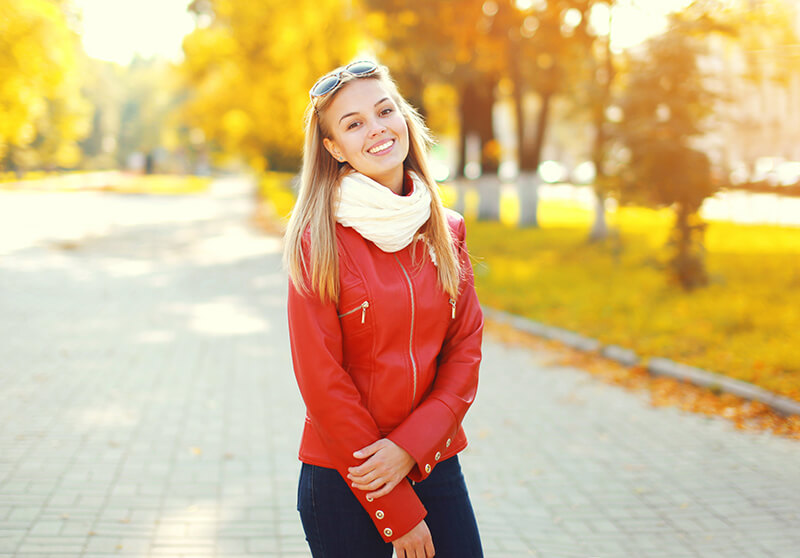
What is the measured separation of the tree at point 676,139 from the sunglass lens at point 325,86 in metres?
9.85

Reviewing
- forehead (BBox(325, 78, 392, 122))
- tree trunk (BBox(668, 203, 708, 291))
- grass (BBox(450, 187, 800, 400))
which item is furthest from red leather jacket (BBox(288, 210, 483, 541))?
tree trunk (BBox(668, 203, 708, 291))

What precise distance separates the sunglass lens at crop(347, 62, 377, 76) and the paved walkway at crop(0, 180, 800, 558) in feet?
8.70

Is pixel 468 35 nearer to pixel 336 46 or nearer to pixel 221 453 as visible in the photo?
pixel 336 46

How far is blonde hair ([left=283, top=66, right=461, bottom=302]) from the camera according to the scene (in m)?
2.08

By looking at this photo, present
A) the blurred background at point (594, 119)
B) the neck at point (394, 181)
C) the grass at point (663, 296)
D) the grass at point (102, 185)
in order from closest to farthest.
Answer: the neck at point (394, 181) < the grass at point (663, 296) < the blurred background at point (594, 119) < the grass at point (102, 185)

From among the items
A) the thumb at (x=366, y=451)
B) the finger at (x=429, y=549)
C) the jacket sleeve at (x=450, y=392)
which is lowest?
the finger at (x=429, y=549)

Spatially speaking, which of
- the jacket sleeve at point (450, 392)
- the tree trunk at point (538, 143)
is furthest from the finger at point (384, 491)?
the tree trunk at point (538, 143)

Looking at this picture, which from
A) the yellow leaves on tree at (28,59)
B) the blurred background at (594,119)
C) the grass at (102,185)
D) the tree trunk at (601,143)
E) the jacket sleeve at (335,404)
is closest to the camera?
the jacket sleeve at (335,404)

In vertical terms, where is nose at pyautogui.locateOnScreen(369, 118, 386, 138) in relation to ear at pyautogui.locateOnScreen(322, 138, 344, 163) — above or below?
above

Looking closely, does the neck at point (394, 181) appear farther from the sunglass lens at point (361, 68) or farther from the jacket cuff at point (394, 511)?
the jacket cuff at point (394, 511)

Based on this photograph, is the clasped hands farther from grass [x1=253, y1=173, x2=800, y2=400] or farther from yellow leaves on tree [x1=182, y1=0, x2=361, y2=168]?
yellow leaves on tree [x1=182, y1=0, x2=361, y2=168]

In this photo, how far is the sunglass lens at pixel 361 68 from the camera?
2.23 metres

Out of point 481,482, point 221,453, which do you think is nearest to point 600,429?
point 481,482

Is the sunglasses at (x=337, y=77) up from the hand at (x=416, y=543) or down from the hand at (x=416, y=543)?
up
